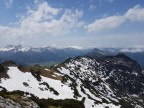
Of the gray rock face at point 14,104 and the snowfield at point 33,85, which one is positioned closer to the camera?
the gray rock face at point 14,104

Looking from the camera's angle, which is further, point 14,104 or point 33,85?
point 33,85

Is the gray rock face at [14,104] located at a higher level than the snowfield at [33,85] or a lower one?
higher

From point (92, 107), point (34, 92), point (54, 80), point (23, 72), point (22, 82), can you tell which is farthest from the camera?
point (54, 80)

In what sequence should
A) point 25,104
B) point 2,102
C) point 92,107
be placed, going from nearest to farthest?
point 2,102, point 25,104, point 92,107

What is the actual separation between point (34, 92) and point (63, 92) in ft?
88.1

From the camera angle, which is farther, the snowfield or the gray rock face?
the snowfield

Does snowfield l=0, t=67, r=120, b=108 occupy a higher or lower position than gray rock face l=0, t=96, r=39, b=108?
lower

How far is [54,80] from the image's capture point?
19638 centimetres

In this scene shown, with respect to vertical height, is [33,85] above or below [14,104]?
below

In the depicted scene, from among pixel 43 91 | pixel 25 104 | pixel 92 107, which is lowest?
pixel 92 107

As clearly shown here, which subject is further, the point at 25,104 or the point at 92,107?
the point at 92,107

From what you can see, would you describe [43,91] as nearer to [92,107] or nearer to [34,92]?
[34,92]

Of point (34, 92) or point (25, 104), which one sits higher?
point (25, 104)

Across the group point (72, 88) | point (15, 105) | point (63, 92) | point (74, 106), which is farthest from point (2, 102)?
point (72, 88)
